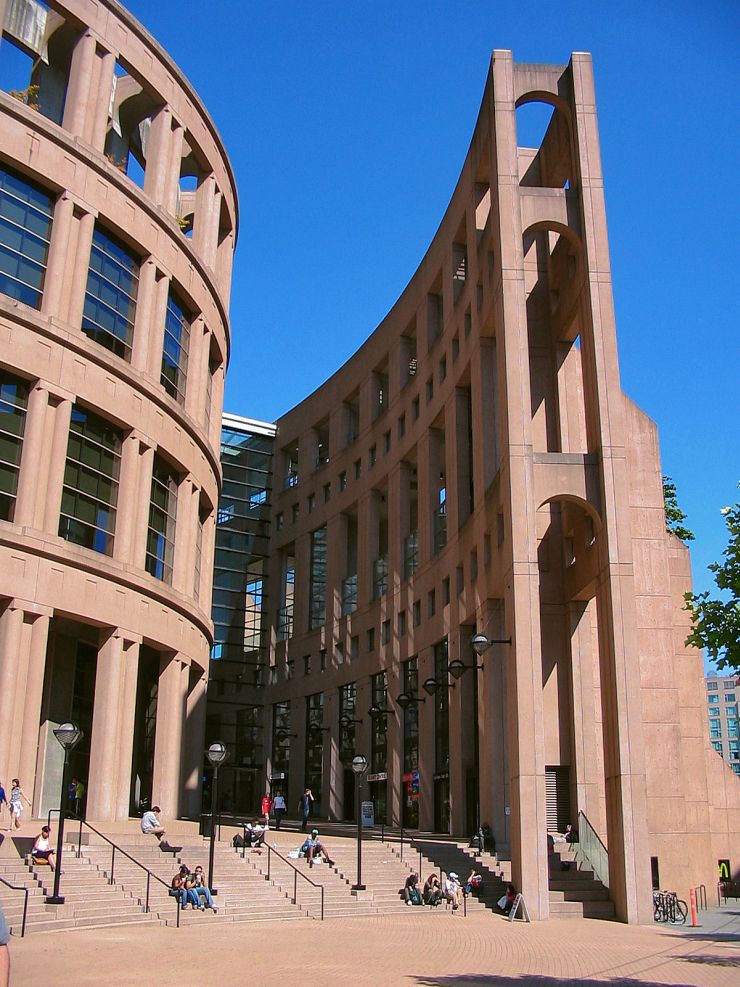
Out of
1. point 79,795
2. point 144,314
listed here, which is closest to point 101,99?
point 144,314

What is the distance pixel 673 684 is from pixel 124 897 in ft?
68.6

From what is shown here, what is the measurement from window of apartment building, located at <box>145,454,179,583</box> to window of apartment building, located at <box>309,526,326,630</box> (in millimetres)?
22250

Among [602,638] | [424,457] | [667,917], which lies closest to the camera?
[667,917]

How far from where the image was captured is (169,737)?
117 feet

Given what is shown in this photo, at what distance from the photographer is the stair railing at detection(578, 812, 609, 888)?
28.3 metres

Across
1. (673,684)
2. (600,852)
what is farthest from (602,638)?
(673,684)

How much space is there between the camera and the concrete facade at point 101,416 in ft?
96.5

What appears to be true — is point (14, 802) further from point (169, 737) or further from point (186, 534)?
point (186, 534)

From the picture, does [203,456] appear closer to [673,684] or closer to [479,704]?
[479,704]

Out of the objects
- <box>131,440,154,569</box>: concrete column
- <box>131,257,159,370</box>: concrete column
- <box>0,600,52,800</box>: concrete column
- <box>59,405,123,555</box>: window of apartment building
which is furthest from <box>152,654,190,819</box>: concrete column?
<box>131,257,159,370</box>: concrete column

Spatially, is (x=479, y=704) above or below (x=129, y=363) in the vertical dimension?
below

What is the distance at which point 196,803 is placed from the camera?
40156mm

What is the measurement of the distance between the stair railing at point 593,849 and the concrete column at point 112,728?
46.3 feet

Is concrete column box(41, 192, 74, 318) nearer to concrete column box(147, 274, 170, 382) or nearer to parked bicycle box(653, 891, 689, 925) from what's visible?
concrete column box(147, 274, 170, 382)
